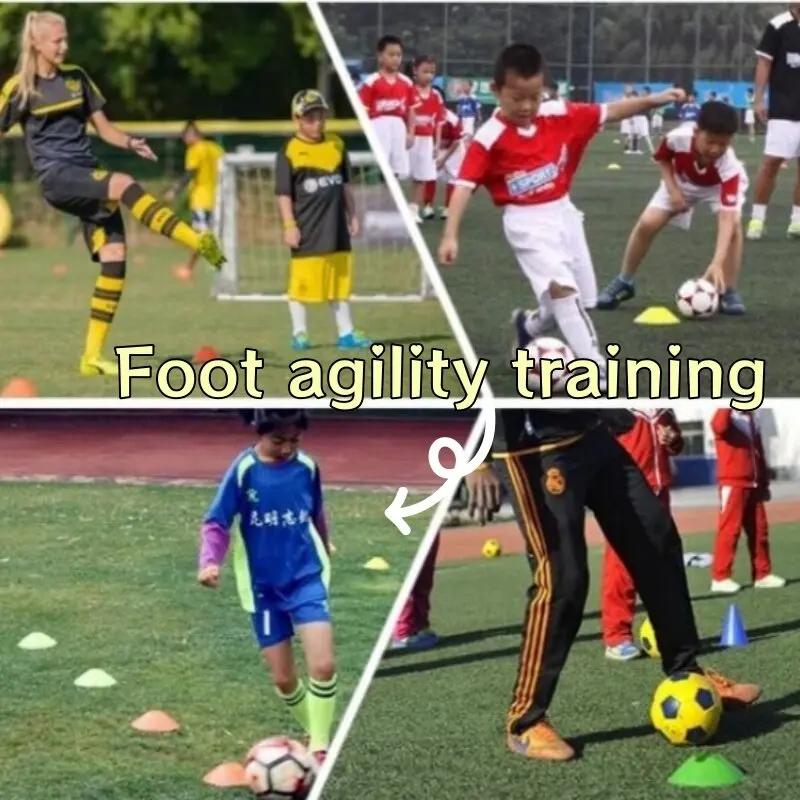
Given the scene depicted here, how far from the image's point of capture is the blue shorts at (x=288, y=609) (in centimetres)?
398

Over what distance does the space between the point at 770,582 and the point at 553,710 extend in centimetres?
60

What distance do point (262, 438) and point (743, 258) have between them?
3.47ft

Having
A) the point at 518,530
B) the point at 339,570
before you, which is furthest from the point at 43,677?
the point at 518,530

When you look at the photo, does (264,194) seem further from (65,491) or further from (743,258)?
(743,258)

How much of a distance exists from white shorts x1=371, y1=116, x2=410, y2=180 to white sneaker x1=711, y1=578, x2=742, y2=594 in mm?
1206

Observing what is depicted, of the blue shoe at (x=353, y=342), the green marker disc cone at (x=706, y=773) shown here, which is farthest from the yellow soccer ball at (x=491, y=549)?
the green marker disc cone at (x=706, y=773)

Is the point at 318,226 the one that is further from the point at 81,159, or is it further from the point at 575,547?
the point at 575,547

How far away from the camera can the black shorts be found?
4.09 m

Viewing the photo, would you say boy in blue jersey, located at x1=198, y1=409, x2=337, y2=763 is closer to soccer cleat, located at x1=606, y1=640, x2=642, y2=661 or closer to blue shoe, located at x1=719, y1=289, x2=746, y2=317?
soccer cleat, located at x1=606, y1=640, x2=642, y2=661

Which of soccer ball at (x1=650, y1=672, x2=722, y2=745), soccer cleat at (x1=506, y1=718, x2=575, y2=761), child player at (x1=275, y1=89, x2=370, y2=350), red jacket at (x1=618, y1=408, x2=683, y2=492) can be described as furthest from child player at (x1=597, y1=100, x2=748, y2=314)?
soccer cleat at (x1=506, y1=718, x2=575, y2=761)

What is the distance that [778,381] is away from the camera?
152 inches

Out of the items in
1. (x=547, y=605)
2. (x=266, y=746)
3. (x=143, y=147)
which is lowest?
(x=266, y=746)

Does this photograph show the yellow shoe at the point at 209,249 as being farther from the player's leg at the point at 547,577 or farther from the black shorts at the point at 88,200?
the player's leg at the point at 547,577

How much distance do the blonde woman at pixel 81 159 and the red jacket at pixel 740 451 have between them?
117 cm
